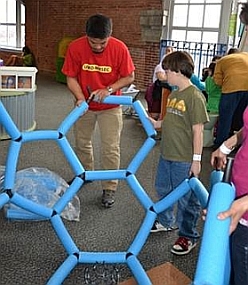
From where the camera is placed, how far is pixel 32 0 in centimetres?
1159

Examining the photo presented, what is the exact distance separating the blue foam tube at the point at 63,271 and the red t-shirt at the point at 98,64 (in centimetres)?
118

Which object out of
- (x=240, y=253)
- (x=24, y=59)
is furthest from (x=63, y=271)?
(x=24, y=59)

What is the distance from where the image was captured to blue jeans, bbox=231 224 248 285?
123 cm

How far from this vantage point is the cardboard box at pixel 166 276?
7.06ft

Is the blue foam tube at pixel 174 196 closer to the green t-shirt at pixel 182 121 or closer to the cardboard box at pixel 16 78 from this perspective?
the green t-shirt at pixel 182 121

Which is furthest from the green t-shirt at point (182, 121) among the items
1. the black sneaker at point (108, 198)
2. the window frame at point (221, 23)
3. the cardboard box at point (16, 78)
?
the window frame at point (221, 23)

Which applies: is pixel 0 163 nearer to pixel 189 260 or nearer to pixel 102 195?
pixel 102 195

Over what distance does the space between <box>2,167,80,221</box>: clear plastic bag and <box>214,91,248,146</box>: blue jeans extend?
6.67 feet

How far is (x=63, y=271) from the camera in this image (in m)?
2.10

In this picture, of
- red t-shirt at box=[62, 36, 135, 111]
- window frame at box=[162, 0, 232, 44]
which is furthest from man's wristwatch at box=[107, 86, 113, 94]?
window frame at box=[162, 0, 232, 44]

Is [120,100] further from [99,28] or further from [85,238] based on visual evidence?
[85,238]

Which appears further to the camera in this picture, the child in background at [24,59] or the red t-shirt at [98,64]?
the child in background at [24,59]

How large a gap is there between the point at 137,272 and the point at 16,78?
3.40 meters

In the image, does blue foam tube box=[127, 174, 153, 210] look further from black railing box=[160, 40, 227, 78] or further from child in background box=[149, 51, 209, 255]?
black railing box=[160, 40, 227, 78]
